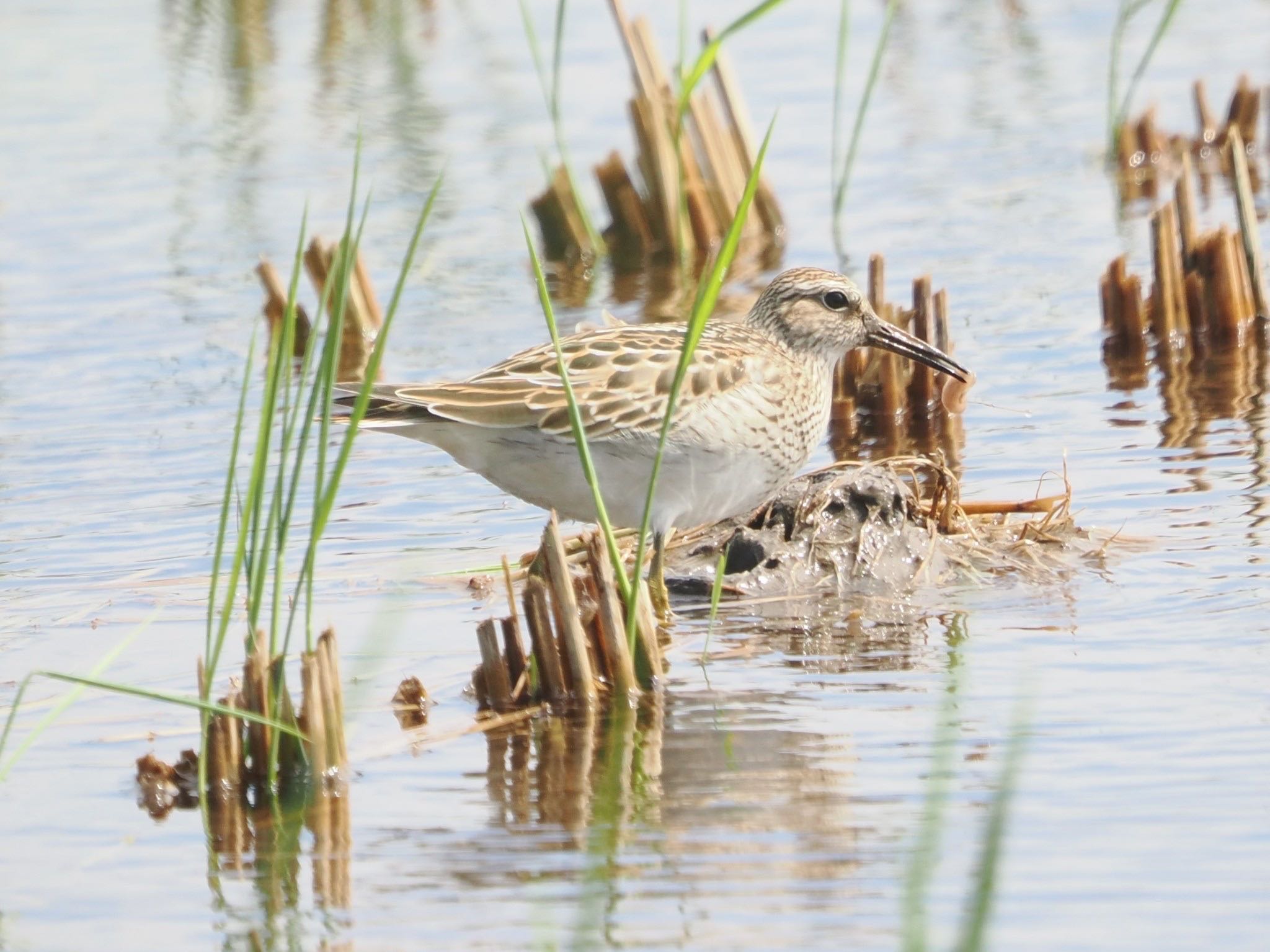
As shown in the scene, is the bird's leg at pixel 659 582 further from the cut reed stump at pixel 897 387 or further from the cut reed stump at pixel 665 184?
the cut reed stump at pixel 665 184

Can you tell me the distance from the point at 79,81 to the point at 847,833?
14825 mm

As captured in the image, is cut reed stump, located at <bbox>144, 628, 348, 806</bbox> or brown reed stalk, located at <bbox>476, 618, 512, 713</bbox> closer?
cut reed stump, located at <bbox>144, 628, 348, 806</bbox>

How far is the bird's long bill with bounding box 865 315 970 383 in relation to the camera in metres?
8.02

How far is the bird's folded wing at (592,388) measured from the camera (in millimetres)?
6574

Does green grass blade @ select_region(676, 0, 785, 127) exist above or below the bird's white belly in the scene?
above

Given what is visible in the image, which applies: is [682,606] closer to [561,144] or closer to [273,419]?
[273,419]

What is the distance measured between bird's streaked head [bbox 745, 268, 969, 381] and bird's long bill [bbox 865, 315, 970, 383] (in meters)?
0.01

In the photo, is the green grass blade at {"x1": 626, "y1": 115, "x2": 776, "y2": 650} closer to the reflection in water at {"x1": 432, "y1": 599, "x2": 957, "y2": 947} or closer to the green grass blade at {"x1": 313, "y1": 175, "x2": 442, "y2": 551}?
the reflection in water at {"x1": 432, "y1": 599, "x2": 957, "y2": 947}

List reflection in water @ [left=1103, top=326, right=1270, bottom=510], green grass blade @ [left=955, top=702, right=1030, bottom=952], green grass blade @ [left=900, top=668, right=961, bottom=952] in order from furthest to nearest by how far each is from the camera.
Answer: reflection in water @ [left=1103, top=326, right=1270, bottom=510] < green grass blade @ [left=900, top=668, right=961, bottom=952] < green grass blade @ [left=955, top=702, right=1030, bottom=952]

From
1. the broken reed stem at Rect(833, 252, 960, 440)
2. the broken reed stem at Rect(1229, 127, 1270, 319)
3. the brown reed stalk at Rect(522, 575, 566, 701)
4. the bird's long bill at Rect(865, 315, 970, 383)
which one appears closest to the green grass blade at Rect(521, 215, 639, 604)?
the brown reed stalk at Rect(522, 575, 566, 701)

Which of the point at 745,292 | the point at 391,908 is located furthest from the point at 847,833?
the point at 745,292

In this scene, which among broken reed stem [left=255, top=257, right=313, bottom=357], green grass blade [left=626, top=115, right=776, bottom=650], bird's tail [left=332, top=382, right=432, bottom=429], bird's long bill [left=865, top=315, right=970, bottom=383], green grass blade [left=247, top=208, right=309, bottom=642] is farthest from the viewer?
broken reed stem [left=255, top=257, right=313, bottom=357]

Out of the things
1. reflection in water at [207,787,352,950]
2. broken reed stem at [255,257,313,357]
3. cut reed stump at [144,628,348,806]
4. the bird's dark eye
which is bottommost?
reflection in water at [207,787,352,950]

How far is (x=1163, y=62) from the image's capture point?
17.3m
